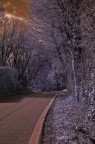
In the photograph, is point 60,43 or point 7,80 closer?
point 60,43

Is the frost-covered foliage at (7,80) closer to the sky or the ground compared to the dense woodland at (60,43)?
closer to the ground

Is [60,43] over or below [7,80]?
over

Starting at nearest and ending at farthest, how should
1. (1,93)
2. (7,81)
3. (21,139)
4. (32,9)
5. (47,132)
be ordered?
(21,139), (47,132), (32,9), (1,93), (7,81)

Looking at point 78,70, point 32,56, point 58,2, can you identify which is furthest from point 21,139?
point 32,56

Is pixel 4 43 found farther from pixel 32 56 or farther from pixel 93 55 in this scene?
pixel 93 55

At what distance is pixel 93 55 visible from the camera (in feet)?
45.8

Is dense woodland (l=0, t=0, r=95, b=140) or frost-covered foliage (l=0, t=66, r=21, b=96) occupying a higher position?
dense woodland (l=0, t=0, r=95, b=140)

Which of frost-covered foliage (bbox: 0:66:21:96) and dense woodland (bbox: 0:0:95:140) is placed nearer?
dense woodland (bbox: 0:0:95:140)

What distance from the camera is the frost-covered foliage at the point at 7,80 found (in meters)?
38.9

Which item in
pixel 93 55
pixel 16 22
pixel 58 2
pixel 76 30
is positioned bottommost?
pixel 93 55

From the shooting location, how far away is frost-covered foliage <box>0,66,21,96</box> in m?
38.9

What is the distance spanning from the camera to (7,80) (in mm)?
43406

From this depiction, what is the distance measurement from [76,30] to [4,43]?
4413cm

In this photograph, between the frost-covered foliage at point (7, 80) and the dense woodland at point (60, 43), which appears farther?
the frost-covered foliage at point (7, 80)
